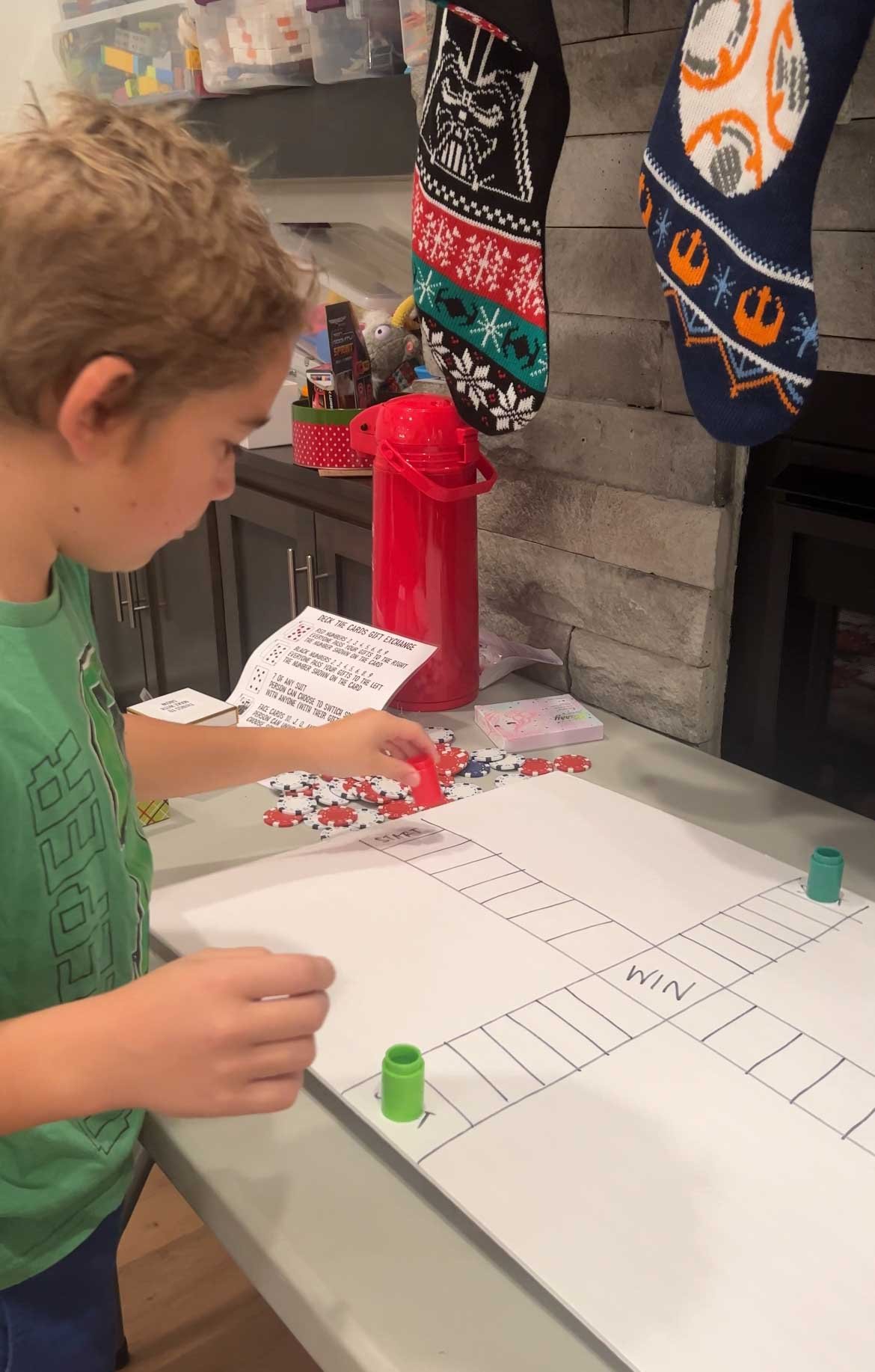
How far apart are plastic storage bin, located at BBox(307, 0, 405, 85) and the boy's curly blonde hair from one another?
3.80ft

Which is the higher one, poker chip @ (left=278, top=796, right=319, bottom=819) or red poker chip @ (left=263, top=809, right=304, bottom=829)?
red poker chip @ (left=263, top=809, right=304, bottom=829)

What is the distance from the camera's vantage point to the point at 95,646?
2.11 ft

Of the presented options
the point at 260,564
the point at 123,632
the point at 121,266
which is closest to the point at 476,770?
the point at 121,266

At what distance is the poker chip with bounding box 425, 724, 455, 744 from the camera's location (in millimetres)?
999

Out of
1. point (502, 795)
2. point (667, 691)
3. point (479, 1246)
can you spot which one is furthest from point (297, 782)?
point (479, 1246)

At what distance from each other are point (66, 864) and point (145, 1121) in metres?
0.15

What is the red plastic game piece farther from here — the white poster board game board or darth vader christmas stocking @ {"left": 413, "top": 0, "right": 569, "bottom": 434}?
darth vader christmas stocking @ {"left": 413, "top": 0, "right": 569, "bottom": 434}

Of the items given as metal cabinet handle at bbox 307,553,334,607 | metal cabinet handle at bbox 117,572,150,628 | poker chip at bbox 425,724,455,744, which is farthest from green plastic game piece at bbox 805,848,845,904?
metal cabinet handle at bbox 117,572,150,628

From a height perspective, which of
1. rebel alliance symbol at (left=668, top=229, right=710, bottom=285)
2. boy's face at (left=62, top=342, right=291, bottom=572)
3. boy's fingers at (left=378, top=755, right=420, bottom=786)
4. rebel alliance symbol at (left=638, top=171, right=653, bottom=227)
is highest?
rebel alliance symbol at (left=638, top=171, right=653, bottom=227)

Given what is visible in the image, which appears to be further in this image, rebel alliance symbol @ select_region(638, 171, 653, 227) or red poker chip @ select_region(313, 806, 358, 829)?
red poker chip @ select_region(313, 806, 358, 829)

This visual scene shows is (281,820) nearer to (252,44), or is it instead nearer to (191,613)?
(191,613)

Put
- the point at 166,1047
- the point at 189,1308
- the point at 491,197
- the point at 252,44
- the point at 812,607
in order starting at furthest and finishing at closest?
the point at 252,44 < the point at 189,1308 < the point at 812,607 < the point at 491,197 < the point at 166,1047

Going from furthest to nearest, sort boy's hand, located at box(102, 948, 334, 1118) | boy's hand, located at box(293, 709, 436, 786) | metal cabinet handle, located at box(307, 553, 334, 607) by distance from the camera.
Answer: metal cabinet handle, located at box(307, 553, 334, 607) → boy's hand, located at box(293, 709, 436, 786) → boy's hand, located at box(102, 948, 334, 1118)

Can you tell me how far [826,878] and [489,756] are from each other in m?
0.33
